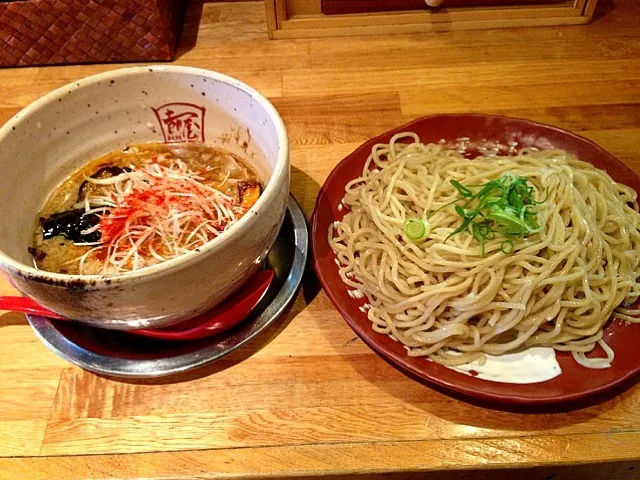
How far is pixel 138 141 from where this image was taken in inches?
45.6

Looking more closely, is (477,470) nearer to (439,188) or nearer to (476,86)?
(439,188)

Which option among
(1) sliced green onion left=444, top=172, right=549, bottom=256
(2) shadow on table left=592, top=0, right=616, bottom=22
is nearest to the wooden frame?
(2) shadow on table left=592, top=0, right=616, bottom=22

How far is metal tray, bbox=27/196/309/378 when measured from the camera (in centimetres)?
93

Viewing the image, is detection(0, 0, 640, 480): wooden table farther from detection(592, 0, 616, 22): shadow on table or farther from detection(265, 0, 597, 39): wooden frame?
detection(592, 0, 616, 22): shadow on table

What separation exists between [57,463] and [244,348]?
0.34 metres

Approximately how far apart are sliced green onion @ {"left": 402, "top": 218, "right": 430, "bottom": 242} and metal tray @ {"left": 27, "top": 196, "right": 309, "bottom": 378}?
0.76ft

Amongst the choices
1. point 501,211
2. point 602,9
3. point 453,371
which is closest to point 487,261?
point 501,211

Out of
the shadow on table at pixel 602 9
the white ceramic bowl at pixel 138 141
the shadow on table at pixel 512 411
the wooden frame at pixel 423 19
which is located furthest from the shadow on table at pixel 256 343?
the shadow on table at pixel 602 9

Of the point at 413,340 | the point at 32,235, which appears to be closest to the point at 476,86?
the point at 413,340

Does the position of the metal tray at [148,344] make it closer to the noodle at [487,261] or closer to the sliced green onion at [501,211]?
the noodle at [487,261]

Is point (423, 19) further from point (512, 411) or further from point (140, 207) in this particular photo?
point (512, 411)

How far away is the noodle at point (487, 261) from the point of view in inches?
38.9

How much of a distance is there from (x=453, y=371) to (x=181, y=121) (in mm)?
711

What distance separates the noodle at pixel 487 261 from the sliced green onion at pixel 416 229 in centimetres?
1
